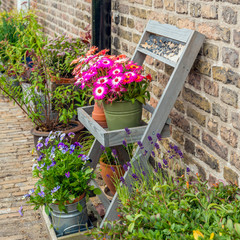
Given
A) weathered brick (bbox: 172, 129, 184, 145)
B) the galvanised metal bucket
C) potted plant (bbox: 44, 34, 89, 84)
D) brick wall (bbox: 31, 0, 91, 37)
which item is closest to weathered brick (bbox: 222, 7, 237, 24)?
weathered brick (bbox: 172, 129, 184, 145)

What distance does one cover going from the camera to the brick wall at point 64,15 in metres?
5.29

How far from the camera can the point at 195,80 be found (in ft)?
9.45

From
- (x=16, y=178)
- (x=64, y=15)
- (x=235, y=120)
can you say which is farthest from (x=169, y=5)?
(x=64, y=15)

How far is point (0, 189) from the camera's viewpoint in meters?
4.09

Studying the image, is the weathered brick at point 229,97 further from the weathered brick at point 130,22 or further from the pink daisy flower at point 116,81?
the weathered brick at point 130,22

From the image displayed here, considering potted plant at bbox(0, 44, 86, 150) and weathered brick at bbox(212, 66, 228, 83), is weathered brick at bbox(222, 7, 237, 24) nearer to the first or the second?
weathered brick at bbox(212, 66, 228, 83)

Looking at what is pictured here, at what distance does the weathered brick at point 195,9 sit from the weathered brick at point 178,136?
872mm

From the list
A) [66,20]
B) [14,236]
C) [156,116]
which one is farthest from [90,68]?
[66,20]

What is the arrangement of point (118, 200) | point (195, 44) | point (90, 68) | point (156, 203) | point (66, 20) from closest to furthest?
point (156, 203) → point (195, 44) → point (118, 200) → point (90, 68) → point (66, 20)

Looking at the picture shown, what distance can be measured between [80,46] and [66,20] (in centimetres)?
132

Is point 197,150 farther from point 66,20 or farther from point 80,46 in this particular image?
point 66,20

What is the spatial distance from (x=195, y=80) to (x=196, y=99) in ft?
0.43

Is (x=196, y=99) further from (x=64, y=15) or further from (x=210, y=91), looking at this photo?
(x=64, y=15)

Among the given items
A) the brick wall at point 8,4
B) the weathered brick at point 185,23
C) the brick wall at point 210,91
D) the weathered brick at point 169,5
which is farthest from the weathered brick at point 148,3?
the brick wall at point 8,4
